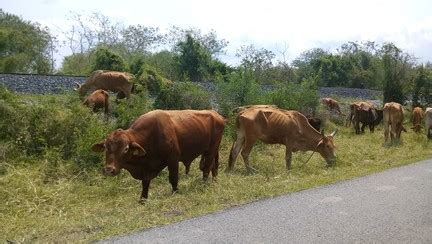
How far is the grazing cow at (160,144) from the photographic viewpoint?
900 cm

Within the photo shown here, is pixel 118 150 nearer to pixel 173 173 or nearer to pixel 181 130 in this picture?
pixel 173 173

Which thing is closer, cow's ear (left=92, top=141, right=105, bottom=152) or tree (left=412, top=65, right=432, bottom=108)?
cow's ear (left=92, top=141, right=105, bottom=152)

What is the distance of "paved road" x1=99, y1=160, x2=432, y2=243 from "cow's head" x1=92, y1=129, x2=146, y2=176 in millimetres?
2226

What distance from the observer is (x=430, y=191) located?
945 centimetres

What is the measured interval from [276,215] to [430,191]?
11.9ft

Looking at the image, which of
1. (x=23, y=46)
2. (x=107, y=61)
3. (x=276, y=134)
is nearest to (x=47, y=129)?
(x=276, y=134)

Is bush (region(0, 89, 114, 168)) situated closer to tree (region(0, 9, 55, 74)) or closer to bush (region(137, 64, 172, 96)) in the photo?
bush (region(137, 64, 172, 96))

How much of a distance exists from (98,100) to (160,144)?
25.5 feet

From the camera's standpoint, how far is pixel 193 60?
4128 cm

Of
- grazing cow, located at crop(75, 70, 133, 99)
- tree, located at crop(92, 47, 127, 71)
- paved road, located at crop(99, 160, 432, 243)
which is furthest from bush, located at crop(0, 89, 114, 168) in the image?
tree, located at crop(92, 47, 127, 71)

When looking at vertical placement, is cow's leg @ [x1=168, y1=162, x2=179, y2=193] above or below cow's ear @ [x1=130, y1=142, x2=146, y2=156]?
below

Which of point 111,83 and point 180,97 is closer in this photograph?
point 180,97

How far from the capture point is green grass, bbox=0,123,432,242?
7.18 m

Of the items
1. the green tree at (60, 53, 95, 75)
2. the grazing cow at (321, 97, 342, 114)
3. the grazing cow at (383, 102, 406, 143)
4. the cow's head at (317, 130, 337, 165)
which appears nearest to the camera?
the cow's head at (317, 130, 337, 165)
